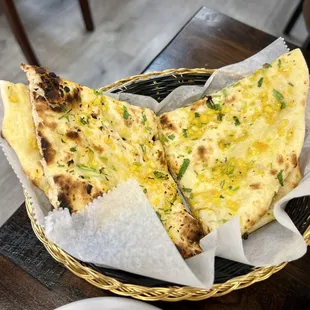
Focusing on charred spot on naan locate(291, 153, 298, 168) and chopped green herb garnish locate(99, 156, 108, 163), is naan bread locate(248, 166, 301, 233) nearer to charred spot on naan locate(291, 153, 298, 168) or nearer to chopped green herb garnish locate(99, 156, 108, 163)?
charred spot on naan locate(291, 153, 298, 168)

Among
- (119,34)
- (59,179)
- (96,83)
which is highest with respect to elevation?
(59,179)

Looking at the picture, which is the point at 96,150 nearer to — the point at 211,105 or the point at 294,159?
the point at 211,105

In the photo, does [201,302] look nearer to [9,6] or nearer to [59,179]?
[59,179]

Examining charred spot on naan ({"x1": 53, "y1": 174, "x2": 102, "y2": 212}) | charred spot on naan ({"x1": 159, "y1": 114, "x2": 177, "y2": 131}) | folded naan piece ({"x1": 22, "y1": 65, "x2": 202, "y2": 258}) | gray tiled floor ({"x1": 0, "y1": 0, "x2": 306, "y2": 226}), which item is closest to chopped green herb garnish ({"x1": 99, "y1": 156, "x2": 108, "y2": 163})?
folded naan piece ({"x1": 22, "y1": 65, "x2": 202, "y2": 258})

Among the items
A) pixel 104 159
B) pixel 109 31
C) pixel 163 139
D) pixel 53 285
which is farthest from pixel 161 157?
pixel 109 31

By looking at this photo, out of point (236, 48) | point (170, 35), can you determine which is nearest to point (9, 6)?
point (170, 35)

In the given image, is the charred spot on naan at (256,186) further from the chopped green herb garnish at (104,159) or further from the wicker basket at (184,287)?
the chopped green herb garnish at (104,159)
